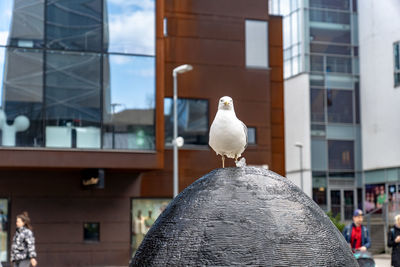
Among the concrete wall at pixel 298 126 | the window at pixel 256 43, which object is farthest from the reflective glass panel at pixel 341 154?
the window at pixel 256 43

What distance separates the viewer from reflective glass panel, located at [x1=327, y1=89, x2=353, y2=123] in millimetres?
44688

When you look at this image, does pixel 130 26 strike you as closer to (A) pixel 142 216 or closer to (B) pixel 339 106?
(A) pixel 142 216

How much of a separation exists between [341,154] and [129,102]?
83.7ft

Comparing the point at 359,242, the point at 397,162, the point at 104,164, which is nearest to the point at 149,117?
the point at 104,164

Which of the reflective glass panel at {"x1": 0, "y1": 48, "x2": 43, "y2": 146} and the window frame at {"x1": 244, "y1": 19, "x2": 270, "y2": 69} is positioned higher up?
the window frame at {"x1": 244, "y1": 19, "x2": 270, "y2": 69}

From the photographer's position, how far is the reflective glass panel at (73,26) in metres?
21.6

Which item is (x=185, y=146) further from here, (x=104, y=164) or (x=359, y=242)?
(x=359, y=242)

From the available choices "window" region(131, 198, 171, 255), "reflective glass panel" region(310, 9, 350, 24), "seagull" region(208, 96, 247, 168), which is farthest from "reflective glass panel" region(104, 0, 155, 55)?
"reflective glass panel" region(310, 9, 350, 24)

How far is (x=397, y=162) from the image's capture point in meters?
39.6

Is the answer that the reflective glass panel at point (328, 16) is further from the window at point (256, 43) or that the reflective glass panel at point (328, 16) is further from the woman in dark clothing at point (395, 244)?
the woman in dark clothing at point (395, 244)

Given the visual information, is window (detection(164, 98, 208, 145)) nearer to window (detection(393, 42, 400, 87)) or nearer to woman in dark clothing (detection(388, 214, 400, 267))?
woman in dark clothing (detection(388, 214, 400, 267))

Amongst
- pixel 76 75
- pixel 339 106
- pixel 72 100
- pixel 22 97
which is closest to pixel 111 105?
pixel 72 100

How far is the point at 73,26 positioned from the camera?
21.8m

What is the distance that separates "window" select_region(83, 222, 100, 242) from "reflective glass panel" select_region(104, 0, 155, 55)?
605 centimetres
